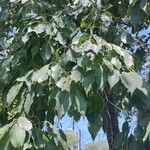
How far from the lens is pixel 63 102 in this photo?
1839 millimetres

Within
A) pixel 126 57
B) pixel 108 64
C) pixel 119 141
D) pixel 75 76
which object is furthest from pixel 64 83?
pixel 119 141

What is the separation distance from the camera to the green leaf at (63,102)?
1840mm

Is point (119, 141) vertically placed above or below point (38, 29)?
below

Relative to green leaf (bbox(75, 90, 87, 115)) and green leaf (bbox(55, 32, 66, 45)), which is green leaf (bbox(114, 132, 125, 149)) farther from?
green leaf (bbox(55, 32, 66, 45))

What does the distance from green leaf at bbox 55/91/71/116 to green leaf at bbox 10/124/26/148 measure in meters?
0.20

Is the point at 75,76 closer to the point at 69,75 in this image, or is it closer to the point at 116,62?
the point at 69,75

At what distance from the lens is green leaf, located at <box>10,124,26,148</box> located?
5.60ft

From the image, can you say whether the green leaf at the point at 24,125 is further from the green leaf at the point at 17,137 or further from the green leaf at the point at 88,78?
the green leaf at the point at 88,78

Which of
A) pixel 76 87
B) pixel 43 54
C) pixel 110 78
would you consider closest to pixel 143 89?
pixel 110 78

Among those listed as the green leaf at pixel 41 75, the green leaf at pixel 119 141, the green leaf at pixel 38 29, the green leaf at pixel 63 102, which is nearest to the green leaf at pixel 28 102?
the green leaf at pixel 41 75

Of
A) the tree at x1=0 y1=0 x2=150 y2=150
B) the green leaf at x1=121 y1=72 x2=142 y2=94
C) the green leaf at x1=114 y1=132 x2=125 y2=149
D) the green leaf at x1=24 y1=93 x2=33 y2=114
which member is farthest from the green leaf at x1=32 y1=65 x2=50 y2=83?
the green leaf at x1=114 y1=132 x2=125 y2=149

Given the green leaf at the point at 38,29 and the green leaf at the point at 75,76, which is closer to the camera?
the green leaf at the point at 75,76

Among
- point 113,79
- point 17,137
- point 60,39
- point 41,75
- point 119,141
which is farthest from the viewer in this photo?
point 60,39

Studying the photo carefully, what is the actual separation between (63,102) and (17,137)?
241 millimetres
